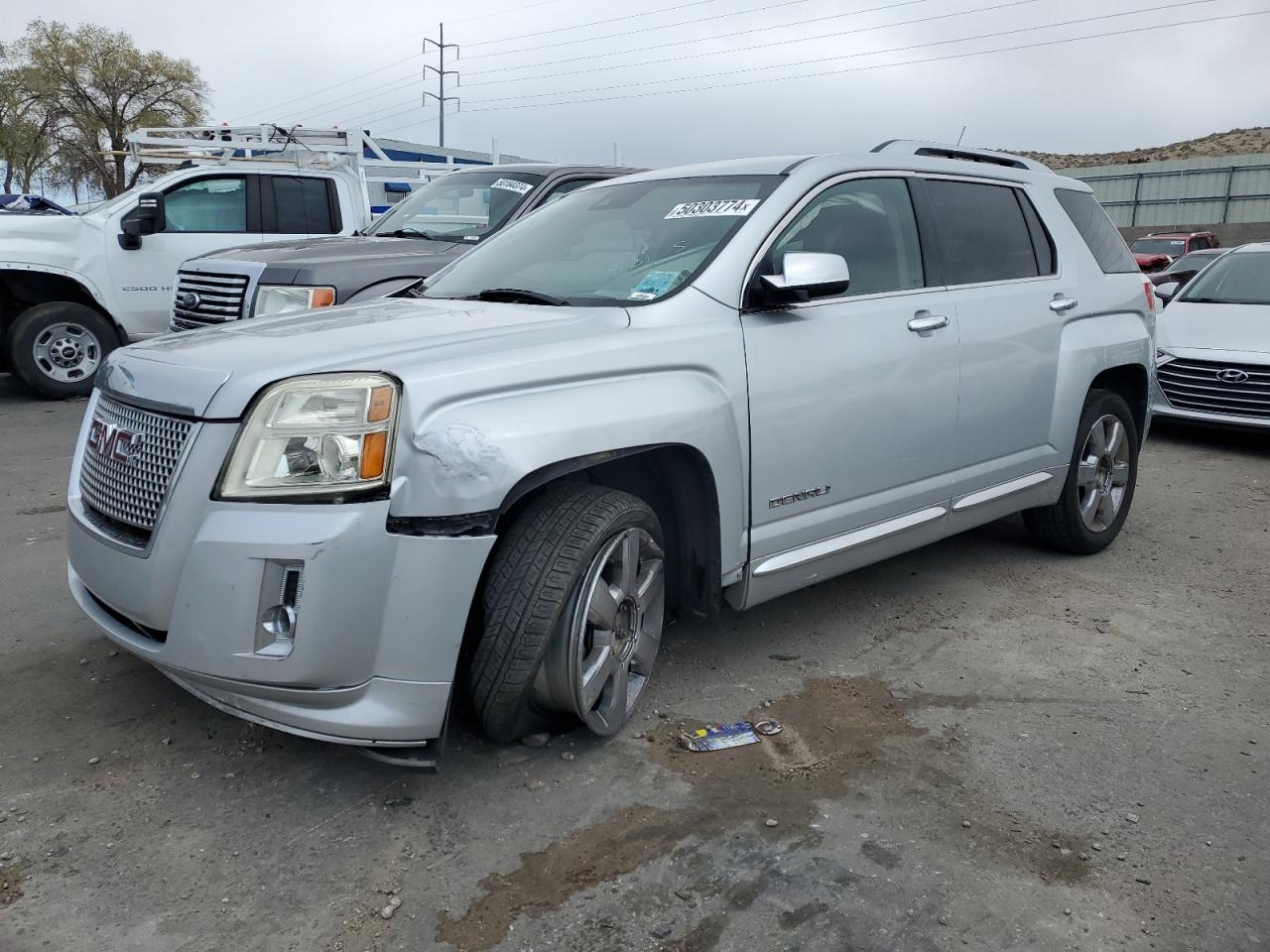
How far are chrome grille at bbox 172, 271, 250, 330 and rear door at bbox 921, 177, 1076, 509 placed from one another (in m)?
4.53

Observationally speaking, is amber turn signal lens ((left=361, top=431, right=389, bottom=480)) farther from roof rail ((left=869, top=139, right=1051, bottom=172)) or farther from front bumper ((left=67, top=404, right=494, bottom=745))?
roof rail ((left=869, top=139, right=1051, bottom=172))

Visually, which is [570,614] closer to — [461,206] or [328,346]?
[328,346]

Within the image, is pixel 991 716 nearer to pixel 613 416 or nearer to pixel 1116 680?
pixel 1116 680

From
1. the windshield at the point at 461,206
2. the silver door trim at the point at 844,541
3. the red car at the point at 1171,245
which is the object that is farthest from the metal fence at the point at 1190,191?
the silver door trim at the point at 844,541

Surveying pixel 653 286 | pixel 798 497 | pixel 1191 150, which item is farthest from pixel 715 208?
pixel 1191 150

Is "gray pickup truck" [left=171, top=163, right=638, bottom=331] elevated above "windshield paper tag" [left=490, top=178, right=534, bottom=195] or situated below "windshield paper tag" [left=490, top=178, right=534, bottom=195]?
below

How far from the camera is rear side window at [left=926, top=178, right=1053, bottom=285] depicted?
14.0 ft

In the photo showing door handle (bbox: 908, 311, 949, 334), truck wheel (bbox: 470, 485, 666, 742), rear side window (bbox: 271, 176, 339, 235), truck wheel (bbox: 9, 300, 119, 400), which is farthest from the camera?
rear side window (bbox: 271, 176, 339, 235)

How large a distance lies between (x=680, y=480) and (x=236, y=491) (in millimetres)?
1323

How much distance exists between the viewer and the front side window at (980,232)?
4270mm

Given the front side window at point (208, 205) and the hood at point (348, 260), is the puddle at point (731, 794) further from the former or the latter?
the front side window at point (208, 205)

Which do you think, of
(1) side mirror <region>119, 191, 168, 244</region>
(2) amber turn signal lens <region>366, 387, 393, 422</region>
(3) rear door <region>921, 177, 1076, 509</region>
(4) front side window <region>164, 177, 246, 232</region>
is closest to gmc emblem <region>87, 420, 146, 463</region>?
(2) amber turn signal lens <region>366, 387, 393, 422</region>

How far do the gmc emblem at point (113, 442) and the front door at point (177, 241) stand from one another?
688 centimetres

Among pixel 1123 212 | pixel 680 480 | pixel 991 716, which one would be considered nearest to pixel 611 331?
pixel 680 480
